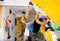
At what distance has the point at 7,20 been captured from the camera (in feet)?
3.51

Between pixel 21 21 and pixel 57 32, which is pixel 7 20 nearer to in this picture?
pixel 21 21

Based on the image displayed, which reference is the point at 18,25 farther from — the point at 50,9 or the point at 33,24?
the point at 50,9

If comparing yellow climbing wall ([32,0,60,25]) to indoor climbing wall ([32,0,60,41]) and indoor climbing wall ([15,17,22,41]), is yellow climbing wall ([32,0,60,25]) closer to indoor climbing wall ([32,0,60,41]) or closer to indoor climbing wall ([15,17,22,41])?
indoor climbing wall ([32,0,60,41])

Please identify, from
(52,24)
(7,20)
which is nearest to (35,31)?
(52,24)

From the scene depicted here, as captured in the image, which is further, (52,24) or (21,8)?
(21,8)

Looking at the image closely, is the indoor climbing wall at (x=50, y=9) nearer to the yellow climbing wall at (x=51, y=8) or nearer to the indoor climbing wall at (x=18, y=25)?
the yellow climbing wall at (x=51, y=8)

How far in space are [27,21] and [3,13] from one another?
22 cm

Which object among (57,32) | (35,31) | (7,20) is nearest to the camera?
(57,32)

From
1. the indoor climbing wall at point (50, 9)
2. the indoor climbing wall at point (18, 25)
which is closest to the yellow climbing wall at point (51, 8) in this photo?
the indoor climbing wall at point (50, 9)

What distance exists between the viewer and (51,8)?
886 millimetres

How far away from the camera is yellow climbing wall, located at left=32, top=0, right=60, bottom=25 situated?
2.86 ft

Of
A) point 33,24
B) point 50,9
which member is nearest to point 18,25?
point 33,24

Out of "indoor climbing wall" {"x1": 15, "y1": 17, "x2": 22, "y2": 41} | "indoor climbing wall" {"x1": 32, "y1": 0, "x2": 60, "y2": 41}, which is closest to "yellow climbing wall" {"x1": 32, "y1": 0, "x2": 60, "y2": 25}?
"indoor climbing wall" {"x1": 32, "y1": 0, "x2": 60, "y2": 41}

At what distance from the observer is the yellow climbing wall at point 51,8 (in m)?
0.87
